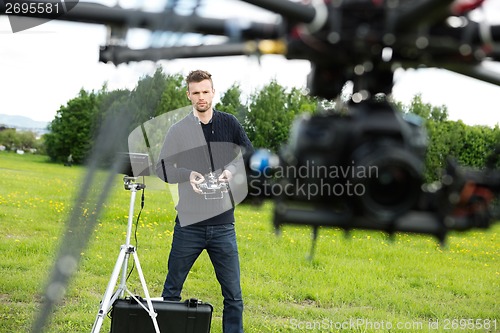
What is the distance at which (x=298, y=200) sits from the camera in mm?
1685

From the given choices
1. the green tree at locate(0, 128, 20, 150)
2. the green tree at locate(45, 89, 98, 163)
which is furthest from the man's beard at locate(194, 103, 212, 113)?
the green tree at locate(0, 128, 20, 150)

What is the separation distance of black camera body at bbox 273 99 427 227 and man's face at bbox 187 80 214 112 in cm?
327

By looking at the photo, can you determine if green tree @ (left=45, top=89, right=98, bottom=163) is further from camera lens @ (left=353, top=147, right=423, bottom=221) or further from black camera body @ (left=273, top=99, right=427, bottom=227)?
camera lens @ (left=353, top=147, right=423, bottom=221)

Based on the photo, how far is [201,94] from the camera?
4.93m

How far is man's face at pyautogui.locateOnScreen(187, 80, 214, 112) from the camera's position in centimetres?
488

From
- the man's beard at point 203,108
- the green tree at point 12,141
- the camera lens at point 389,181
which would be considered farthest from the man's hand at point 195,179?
the green tree at point 12,141

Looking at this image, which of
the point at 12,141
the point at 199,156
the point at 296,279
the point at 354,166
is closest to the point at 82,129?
the point at 354,166

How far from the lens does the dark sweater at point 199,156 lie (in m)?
4.77

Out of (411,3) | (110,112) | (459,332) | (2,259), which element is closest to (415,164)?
(411,3)

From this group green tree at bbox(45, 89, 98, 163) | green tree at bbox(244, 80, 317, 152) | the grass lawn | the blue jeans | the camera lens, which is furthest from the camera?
the grass lawn

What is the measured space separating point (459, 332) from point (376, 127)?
6.31 meters

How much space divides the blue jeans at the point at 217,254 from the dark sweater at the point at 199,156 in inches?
3.2

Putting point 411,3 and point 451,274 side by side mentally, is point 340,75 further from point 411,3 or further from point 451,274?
point 451,274

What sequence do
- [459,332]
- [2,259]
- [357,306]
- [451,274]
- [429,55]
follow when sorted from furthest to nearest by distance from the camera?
[451,274]
[2,259]
[357,306]
[459,332]
[429,55]
